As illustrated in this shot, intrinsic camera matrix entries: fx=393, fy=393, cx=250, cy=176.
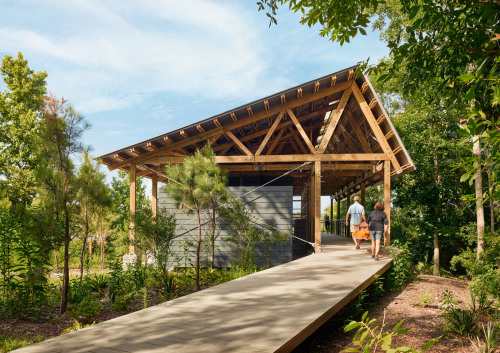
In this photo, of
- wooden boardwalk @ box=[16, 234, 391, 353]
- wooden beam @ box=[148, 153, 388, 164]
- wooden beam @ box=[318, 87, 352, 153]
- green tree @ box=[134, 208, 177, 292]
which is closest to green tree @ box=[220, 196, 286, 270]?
wooden beam @ box=[148, 153, 388, 164]

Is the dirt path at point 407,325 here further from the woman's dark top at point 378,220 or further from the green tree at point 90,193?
the green tree at point 90,193

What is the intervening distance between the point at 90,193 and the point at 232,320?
5609 mm

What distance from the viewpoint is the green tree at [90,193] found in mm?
8727

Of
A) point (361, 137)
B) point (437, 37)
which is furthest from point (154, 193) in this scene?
point (437, 37)

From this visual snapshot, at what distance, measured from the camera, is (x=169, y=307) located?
5.26m

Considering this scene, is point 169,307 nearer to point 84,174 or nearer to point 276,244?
point 84,174

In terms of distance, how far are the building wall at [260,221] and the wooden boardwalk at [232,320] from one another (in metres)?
5.84

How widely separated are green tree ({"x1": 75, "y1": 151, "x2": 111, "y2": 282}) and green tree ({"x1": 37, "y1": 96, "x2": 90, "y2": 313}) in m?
0.12

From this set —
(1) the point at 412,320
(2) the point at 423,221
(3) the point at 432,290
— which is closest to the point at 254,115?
(3) the point at 432,290

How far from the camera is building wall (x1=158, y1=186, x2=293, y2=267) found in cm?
1309

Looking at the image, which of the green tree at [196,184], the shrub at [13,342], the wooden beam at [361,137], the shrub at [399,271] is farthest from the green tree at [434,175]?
the shrub at [13,342]

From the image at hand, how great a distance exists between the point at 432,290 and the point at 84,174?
314 inches

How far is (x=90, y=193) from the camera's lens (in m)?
8.79

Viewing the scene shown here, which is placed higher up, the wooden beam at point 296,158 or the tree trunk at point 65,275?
the wooden beam at point 296,158
